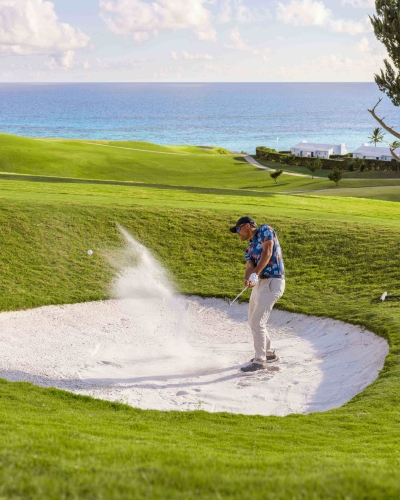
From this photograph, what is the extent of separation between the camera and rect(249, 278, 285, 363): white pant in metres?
12.4

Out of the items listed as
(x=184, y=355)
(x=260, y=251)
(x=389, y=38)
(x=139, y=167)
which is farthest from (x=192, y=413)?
(x=139, y=167)

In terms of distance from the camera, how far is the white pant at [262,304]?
12.4m

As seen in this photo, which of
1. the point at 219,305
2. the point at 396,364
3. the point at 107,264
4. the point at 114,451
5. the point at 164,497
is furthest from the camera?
the point at 107,264

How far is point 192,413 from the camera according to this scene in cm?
1038

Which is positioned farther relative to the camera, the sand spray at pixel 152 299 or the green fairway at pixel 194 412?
the sand spray at pixel 152 299

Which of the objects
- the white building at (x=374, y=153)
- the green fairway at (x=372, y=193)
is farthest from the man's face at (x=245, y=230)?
the white building at (x=374, y=153)

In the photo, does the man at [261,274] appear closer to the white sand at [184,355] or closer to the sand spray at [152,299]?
the white sand at [184,355]

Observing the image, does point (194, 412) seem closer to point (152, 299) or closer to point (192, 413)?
point (192, 413)

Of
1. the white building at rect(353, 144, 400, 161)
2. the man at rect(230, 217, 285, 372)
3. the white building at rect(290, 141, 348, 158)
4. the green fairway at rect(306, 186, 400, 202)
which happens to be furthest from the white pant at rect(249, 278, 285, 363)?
the white building at rect(290, 141, 348, 158)

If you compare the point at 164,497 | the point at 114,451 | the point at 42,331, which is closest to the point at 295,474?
the point at 164,497

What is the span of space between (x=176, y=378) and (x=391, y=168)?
65853 mm

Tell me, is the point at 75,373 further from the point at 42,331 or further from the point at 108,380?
the point at 42,331

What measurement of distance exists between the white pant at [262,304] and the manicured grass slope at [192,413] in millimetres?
2468

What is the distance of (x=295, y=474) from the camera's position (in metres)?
5.53
